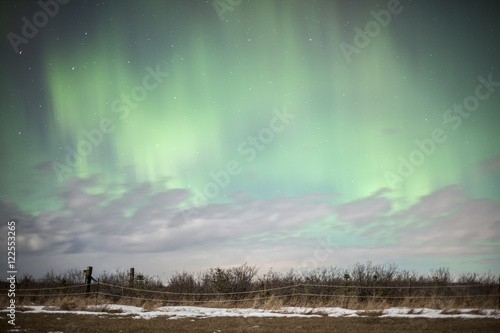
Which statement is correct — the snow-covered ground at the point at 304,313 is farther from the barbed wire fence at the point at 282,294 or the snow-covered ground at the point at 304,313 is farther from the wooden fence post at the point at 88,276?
the wooden fence post at the point at 88,276

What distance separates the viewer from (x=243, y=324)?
1403 centimetres

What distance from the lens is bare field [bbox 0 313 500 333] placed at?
484 inches

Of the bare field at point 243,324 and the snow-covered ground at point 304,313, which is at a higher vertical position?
the bare field at point 243,324

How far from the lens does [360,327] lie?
12938mm

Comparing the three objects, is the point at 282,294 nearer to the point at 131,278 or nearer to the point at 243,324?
the point at 243,324

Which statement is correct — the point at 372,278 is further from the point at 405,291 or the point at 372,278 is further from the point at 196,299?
the point at 196,299

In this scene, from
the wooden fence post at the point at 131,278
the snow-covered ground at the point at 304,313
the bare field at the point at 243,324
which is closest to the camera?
the bare field at the point at 243,324

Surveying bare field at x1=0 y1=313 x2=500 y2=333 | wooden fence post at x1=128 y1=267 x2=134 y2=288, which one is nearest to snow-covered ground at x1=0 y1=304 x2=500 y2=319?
bare field at x1=0 y1=313 x2=500 y2=333

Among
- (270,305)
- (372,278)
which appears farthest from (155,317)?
(372,278)

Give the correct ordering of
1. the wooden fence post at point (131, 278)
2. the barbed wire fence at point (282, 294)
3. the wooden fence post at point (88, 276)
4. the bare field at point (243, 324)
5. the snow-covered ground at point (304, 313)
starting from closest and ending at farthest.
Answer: the bare field at point (243, 324) → the snow-covered ground at point (304, 313) → the barbed wire fence at point (282, 294) → the wooden fence post at point (88, 276) → the wooden fence post at point (131, 278)

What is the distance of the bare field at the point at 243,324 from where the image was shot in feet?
40.3

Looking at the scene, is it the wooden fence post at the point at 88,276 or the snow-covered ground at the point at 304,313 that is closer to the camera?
the snow-covered ground at the point at 304,313

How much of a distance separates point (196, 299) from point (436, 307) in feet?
→ 46.2

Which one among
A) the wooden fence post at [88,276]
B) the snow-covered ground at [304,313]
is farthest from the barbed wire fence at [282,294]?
the snow-covered ground at [304,313]
